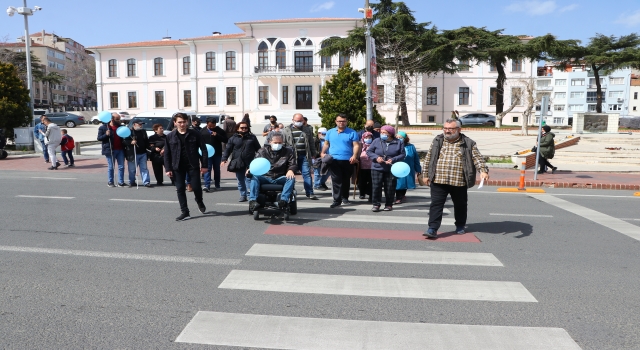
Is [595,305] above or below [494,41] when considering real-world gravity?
below

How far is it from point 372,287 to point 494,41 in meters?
37.4

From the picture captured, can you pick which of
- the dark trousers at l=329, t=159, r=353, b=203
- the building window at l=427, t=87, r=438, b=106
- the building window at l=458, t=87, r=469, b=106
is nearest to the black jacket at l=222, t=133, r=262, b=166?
the dark trousers at l=329, t=159, r=353, b=203

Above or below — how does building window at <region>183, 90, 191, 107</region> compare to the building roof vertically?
below

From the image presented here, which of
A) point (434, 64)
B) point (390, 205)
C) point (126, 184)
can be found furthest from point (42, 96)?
point (390, 205)

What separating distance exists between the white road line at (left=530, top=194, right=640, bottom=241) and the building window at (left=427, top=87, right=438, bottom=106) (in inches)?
1775

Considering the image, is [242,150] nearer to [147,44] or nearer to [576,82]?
[147,44]

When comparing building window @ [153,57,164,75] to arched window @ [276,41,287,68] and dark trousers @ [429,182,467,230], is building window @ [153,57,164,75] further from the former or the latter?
dark trousers @ [429,182,467,230]

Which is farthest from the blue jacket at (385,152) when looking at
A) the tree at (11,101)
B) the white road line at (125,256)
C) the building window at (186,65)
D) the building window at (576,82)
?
the building window at (576,82)

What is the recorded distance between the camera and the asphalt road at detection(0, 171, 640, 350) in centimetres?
411

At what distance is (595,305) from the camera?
4.70 meters

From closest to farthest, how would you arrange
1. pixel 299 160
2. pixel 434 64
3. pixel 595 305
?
pixel 595 305 < pixel 299 160 < pixel 434 64

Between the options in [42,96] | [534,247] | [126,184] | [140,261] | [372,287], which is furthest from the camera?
[42,96]

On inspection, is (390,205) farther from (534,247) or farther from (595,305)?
(595,305)

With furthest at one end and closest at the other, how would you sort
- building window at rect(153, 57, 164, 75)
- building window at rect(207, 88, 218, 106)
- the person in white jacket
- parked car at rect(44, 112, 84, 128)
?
1. building window at rect(153, 57, 164, 75)
2. building window at rect(207, 88, 218, 106)
3. parked car at rect(44, 112, 84, 128)
4. the person in white jacket
